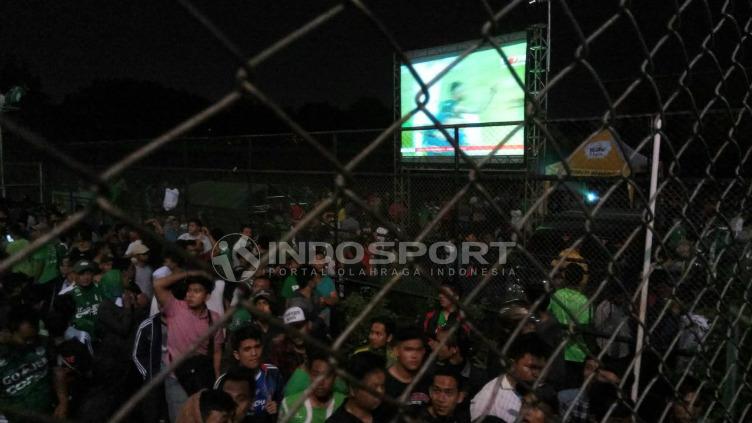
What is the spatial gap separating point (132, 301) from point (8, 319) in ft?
5.96

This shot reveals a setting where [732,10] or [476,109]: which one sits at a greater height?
[476,109]

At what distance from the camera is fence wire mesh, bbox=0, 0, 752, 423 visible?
27.7 inches

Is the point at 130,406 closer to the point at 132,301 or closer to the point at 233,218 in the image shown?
the point at 132,301

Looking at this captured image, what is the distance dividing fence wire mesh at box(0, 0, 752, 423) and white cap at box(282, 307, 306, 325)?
128 mm

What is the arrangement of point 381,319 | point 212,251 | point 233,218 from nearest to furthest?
1. point 381,319
2. point 212,251
3. point 233,218

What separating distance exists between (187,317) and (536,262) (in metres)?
3.97

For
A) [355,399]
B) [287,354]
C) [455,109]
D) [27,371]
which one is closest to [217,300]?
[287,354]

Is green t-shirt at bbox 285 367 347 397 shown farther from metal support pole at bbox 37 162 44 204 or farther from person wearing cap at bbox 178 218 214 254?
metal support pole at bbox 37 162 44 204

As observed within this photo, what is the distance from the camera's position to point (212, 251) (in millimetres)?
7945

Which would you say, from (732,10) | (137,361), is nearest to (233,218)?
(137,361)

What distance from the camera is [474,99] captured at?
42.9 feet

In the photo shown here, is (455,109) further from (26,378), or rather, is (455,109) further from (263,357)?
(26,378)

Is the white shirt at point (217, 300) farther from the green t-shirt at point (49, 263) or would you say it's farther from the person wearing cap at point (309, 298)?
the green t-shirt at point (49, 263)

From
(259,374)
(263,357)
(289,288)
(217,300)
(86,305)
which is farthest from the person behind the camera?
(289,288)
